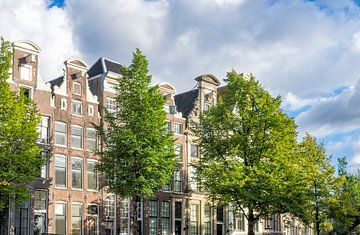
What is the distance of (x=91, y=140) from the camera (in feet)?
136

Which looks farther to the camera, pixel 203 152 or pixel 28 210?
pixel 203 152

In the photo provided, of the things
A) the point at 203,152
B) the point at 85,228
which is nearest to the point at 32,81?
the point at 85,228

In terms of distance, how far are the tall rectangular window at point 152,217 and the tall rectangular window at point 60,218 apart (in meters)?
A: 8.00

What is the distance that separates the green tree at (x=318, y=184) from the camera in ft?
131

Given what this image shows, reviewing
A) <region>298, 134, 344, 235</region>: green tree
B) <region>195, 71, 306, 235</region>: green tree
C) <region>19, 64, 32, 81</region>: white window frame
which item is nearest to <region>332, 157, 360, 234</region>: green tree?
<region>298, 134, 344, 235</region>: green tree

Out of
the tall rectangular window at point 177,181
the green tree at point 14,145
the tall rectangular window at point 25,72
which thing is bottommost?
the tall rectangular window at point 177,181

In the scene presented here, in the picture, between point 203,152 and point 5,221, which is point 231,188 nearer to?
point 203,152

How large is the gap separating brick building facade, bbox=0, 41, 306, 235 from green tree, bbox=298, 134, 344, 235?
951cm

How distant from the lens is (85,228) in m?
39.9

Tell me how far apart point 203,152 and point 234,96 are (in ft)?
15.7

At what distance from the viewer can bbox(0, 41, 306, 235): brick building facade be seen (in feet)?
124

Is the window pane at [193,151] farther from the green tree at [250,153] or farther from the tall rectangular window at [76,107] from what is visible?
the tall rectangular window at [76,107]

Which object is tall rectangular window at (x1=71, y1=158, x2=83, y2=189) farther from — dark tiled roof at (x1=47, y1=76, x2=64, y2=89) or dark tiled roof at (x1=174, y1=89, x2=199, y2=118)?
dark tiled roof at (x1=174, y1=89, x2=199, y2=118)

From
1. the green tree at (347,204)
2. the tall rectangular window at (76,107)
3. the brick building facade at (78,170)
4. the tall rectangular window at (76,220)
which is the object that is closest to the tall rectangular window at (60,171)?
the brick building facade at (78,170)
